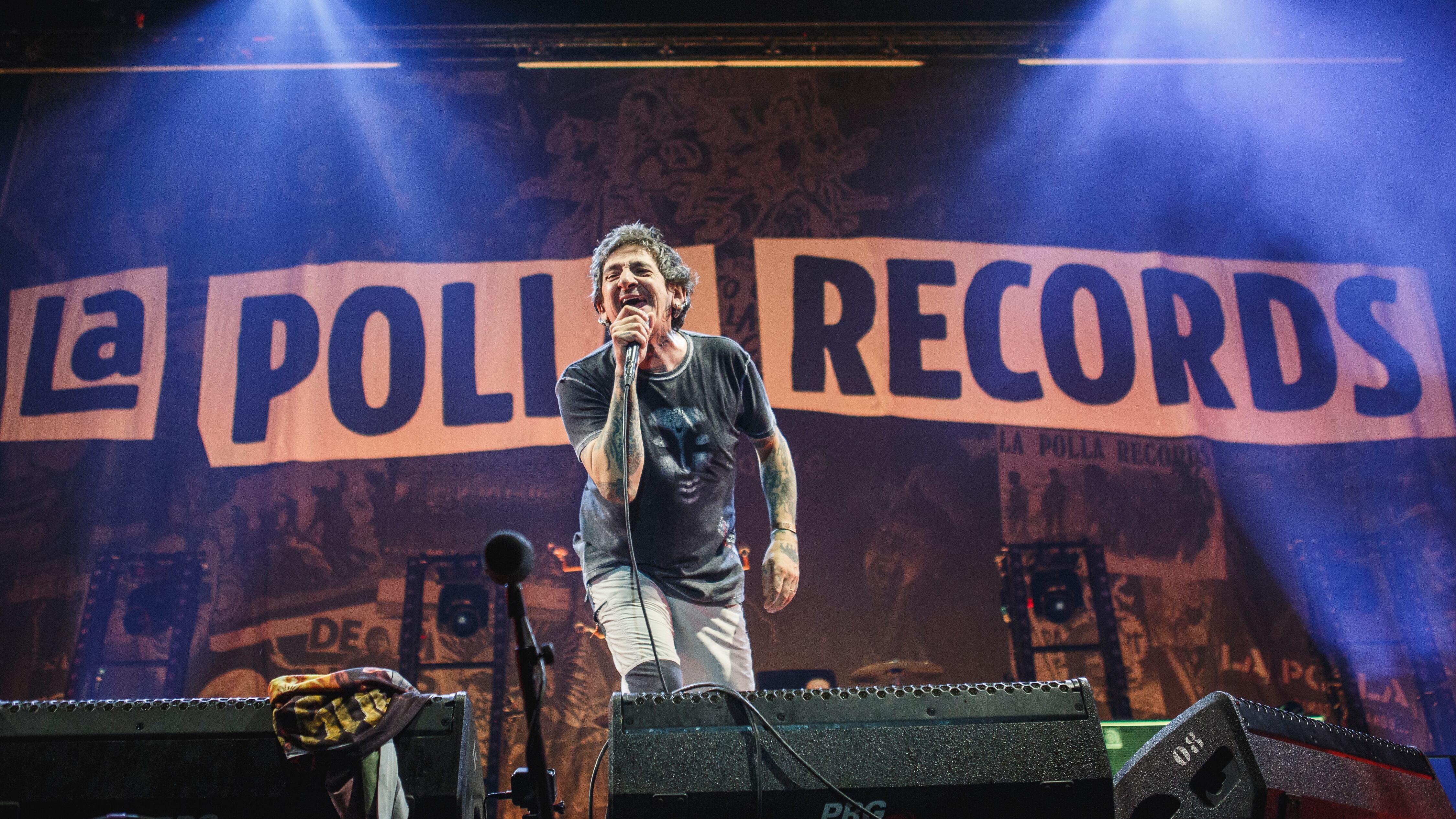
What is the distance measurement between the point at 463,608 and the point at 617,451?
292 cm

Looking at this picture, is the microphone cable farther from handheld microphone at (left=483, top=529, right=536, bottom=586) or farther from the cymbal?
the cymbal

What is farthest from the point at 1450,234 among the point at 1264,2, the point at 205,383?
the point at 205,383

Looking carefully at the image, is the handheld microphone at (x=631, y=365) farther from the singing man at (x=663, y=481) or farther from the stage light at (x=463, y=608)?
the stage light at (x=463, y=608)

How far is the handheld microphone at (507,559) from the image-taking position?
1404 millimetres

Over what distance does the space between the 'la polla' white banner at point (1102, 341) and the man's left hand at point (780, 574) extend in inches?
108

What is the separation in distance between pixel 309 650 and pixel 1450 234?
7158 mm

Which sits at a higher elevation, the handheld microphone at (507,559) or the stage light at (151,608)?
the stage light at (151,608)

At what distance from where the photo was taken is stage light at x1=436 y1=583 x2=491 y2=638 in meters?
4.79

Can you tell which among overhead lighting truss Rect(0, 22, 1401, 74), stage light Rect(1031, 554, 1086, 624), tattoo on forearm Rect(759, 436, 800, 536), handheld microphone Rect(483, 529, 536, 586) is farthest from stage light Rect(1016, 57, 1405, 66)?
handheld microphone Rect(483, 529, 536, 586)

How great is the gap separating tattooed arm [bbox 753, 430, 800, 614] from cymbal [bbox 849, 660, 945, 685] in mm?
1839

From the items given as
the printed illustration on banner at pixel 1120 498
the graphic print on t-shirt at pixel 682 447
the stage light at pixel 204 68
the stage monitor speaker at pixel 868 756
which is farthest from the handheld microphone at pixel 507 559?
the stage light at pixel 204 68

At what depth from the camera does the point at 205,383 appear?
5.26m

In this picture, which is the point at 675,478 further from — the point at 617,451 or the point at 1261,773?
the point at 1261,773

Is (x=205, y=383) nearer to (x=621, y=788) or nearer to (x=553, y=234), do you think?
(x=553, y=234)
